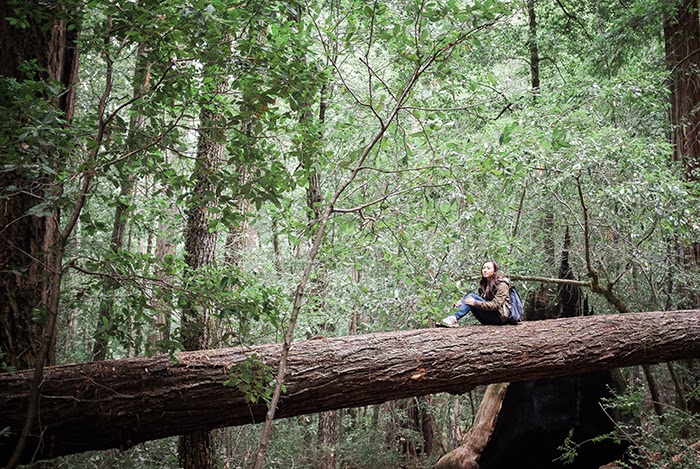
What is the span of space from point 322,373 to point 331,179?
21.8 ft

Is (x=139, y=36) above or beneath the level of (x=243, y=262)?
above

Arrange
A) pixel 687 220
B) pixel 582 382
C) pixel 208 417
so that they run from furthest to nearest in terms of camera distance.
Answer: pixel 582 382 < pixel 687 220 < pixel 208 417

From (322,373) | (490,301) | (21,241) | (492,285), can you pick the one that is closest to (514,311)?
(490,301)

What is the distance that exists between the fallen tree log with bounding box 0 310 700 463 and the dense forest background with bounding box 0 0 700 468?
1.30 feet

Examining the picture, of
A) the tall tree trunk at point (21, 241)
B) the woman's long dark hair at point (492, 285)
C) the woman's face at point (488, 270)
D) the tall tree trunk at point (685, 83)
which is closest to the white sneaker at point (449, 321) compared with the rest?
the woman's long dark hair at point (492, 285)

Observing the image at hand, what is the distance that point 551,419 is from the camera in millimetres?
7328

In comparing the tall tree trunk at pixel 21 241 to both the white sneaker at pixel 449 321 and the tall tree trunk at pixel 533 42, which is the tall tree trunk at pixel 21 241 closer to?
the white sneaker at pixel 449 321

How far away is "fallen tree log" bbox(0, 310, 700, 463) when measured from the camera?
4.32 m

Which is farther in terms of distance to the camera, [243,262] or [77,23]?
[243,262]

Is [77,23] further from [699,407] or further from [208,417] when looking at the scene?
[699,407]

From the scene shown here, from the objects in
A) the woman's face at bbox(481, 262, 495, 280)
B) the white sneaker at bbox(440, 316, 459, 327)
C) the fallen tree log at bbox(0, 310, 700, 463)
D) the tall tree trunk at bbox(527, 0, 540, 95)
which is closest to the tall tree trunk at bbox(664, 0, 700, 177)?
the tall tree trunk at bbox(527, 0, 540, 95)

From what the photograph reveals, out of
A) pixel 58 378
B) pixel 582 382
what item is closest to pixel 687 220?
pixel 582 382

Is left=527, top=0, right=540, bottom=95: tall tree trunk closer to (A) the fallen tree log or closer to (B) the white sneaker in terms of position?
(A) the fallen tree log

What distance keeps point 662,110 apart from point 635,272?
9.18 ft
